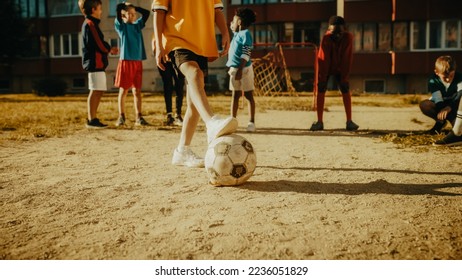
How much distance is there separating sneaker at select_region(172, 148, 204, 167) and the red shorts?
3883 millimetres

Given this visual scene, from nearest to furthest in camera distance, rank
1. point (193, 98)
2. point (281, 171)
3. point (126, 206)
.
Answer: point (126, 206) < point (193, 98) < point (281, 171)

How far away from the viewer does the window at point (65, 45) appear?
33.7 metres

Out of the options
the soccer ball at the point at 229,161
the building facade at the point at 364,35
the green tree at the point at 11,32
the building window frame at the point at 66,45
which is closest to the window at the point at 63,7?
the building facade at the point at 364,35

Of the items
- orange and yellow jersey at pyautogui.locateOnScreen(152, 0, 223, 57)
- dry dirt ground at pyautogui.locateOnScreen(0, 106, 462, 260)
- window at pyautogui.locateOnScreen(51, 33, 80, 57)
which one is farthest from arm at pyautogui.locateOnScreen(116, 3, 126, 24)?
window at pyautogui.locateOnScreen(51, 33, 80, 57)

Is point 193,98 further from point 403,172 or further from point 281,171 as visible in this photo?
point 403,172

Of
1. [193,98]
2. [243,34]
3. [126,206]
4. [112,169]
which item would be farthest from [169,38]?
[243,34]

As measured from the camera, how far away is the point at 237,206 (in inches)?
116

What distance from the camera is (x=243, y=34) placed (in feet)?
23.4

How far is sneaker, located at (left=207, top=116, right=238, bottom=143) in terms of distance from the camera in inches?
135

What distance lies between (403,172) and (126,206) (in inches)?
100

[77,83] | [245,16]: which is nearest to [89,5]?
[245,16]

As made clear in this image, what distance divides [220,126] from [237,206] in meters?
0.78

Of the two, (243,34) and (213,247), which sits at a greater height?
(243,34)

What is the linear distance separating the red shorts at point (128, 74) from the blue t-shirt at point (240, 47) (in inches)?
73.0
